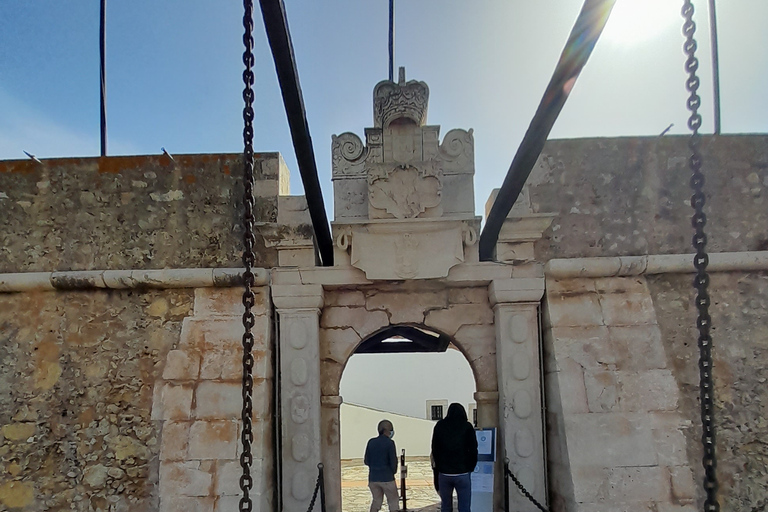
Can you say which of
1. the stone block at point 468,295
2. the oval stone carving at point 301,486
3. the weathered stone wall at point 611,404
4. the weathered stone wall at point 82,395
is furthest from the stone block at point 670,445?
the weathered stone wall at point 82,395

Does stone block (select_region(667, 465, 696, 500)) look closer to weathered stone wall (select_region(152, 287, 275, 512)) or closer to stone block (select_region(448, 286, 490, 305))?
stone block (select_region(448, 286, 490, 305))

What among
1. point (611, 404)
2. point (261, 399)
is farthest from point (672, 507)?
point (261, 399)

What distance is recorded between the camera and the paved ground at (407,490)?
6.43m

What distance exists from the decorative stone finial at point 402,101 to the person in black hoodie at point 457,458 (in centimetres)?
226

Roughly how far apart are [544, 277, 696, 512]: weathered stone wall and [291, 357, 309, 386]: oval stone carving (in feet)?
5.93

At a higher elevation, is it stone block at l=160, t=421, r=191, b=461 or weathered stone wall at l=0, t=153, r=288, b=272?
weathered stone wall at l=0, t=153, r=288, b=272

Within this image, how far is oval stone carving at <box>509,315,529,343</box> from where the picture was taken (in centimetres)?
448

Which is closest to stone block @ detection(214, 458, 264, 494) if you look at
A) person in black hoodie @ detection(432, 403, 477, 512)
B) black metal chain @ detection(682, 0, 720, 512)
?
person in black hoodie @ detection(432, 403, 477, 512)

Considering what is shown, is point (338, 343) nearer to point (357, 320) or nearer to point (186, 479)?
point (357, 320)

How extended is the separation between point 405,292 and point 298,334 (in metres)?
0.90

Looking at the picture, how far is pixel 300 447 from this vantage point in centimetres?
434

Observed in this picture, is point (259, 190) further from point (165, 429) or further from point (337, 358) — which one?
point (165, 429)

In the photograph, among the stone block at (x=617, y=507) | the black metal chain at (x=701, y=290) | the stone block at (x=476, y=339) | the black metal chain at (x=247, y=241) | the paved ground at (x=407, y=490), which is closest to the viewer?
the black metal chain at (x=701, y=290)

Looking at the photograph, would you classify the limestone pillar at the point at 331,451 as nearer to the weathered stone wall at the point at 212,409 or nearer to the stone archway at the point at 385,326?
the stone archway at the point at 385,326
